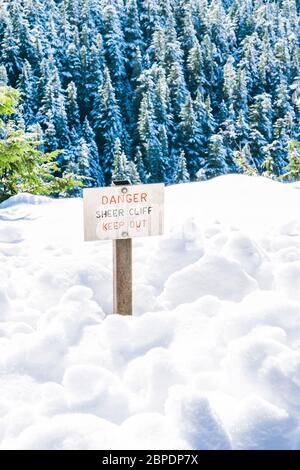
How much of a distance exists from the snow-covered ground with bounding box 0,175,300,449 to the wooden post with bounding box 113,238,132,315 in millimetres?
129

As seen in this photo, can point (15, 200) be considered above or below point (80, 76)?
below

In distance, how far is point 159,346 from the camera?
2732mm

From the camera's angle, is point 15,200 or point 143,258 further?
point 15,200

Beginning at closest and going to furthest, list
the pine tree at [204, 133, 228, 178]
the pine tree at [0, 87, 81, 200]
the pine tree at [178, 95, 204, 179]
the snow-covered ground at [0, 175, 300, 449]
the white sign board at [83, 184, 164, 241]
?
the snow-covered ground at [0, 175, 300, 449] < the white sign board at [83, 184, 164, 241] < the pine tree at [0, 87, 81, 200] < the pine tree at [204, 133, 228, 178] < the pine tree at [178, 95, 204, 179]

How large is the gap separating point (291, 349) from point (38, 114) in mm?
80985

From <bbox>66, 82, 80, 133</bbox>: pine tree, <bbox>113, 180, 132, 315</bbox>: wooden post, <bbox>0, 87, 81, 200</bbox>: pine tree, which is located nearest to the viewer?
<bbox>113, 180, 132, 315</bbox>: wooden post

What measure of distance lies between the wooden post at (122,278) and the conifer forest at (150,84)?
6628 cm

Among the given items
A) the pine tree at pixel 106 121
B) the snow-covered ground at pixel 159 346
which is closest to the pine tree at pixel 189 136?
the pine tree at pixel 106 121

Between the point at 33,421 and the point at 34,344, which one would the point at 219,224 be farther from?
the point at 33,421

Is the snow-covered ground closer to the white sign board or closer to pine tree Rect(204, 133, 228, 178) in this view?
the white sign board

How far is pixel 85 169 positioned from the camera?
74.9 metres

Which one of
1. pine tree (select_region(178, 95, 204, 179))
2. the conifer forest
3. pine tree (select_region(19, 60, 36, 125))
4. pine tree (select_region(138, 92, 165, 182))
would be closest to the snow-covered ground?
the conifer forest

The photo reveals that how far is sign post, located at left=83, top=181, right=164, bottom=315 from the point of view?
291 cm

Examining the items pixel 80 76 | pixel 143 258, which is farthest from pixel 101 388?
pixel 80 76
